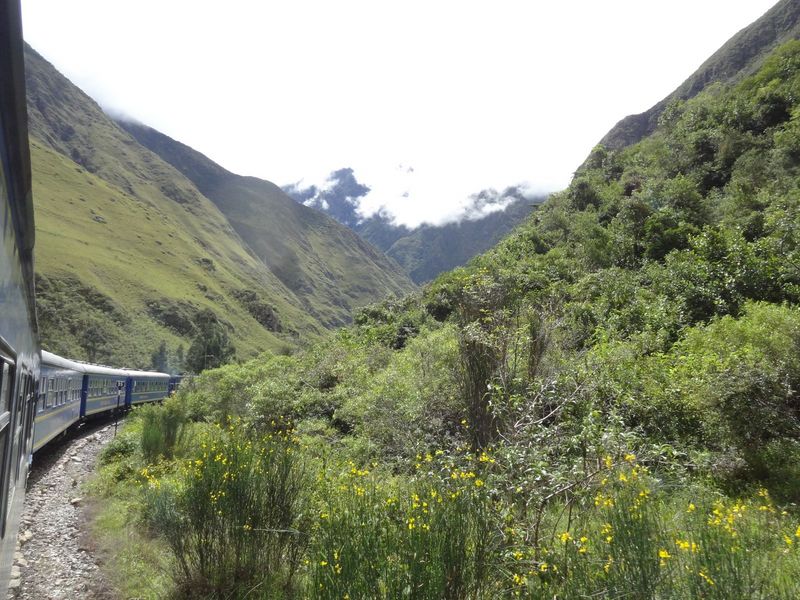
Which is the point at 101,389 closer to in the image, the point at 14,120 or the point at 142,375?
the point at 142,375

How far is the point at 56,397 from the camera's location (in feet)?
38.4

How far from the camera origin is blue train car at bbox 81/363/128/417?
1706cm

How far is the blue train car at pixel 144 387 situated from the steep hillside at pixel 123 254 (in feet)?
96.5

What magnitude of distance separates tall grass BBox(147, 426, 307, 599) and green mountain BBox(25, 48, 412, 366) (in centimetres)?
6195

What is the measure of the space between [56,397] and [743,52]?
80.1 meters

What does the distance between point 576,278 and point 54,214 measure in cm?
10922

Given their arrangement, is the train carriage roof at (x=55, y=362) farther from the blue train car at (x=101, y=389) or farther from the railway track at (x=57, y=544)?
the railway track at (x=57, y=544)

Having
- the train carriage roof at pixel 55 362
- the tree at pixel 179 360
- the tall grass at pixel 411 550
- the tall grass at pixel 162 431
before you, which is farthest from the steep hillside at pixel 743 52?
the tree at pixel 179 360

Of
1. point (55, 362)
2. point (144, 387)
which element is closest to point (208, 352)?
point (144, 387)

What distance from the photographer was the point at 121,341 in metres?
70.9

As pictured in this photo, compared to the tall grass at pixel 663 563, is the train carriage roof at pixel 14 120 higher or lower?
higher

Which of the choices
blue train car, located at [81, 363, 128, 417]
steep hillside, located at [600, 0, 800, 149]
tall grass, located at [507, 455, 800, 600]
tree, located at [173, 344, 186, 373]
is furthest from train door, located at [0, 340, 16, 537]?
tree, located at [173, 344, 186, 373]

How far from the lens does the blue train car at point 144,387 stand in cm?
2464

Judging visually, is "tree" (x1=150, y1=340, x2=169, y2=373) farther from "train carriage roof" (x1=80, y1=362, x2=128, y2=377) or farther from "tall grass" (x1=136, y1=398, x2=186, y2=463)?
"tall grass" (x1=136, y1=398, x2=186, y2=463)
